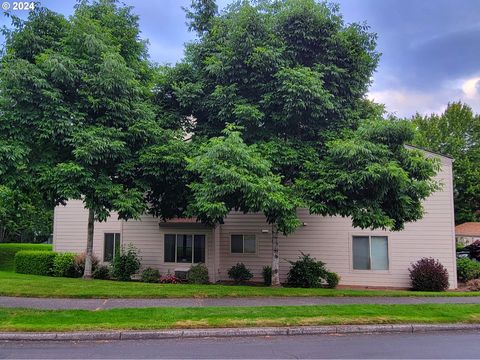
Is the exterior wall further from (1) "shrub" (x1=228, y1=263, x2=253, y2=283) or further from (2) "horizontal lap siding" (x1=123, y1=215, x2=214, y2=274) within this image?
(2) "horizontal lap siding" (x1=123, y1=215, x2=214, y2=274)

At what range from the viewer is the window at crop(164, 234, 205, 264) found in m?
18.8

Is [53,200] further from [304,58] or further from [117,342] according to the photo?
[304,58]

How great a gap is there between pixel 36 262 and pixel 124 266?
4.87m

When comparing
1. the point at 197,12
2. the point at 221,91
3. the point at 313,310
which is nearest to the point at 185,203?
the point at 221,91

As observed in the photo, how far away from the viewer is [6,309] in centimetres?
945

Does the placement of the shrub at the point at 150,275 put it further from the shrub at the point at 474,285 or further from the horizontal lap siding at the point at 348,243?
the shrub at the point at 474,285

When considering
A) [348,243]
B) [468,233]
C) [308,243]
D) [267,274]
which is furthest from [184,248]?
[468,233]

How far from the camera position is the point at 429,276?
54.3ft

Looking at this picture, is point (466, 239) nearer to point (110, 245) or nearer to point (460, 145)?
point (460, 145)

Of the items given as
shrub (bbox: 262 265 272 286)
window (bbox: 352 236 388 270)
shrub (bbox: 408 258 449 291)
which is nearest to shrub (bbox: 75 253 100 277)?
shrub (bbox: 262 265 272 286)

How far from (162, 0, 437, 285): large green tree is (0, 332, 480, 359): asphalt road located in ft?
12.8

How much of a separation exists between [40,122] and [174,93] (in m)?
4.41

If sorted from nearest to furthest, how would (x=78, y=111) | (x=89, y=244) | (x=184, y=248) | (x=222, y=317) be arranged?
(x=222, y=317) → (x=78, y=111) → (x=89, y=244) → (x=184, y=248)

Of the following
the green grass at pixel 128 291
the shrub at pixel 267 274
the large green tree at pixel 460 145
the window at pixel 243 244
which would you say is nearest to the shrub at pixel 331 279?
the shrub at pixel 267 274
